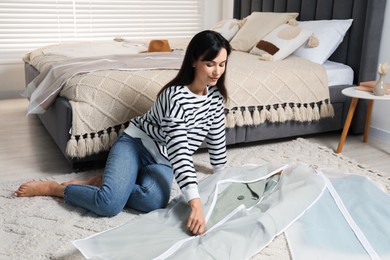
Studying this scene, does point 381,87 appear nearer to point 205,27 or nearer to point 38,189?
point 38,189

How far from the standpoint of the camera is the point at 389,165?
2.30 meters

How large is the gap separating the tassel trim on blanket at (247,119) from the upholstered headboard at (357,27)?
1.30 feet

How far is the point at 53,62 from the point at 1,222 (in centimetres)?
133

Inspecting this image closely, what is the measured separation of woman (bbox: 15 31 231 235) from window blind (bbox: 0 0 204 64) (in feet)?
8.34

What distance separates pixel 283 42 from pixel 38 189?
6.16 feet

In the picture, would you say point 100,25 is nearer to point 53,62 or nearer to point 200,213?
point 53,62

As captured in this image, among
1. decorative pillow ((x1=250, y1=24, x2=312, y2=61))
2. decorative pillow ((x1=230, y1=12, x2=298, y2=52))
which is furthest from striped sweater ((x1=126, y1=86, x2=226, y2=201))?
decorative pillow ((x1=230, y1=12, x2=298, y2=52))

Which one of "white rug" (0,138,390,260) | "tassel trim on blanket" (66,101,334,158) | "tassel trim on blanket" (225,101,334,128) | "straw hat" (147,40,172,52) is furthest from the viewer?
"straw hat" (147,40,172,52)

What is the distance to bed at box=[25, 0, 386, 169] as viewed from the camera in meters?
2.08

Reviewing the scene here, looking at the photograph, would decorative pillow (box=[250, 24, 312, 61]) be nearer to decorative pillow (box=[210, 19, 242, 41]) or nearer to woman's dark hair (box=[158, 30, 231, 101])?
decorative pillow (box=[210, 19, 242, 41])

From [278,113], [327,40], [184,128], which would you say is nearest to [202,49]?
[184,128]

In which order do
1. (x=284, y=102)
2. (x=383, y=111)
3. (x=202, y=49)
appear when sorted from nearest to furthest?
1. (x=202, y=49)
2. (x=284, y=102)
3. (x=383, y=111)

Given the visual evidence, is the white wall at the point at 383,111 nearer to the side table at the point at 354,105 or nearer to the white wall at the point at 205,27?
the white wall at the point at 205,27

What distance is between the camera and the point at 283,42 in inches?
112
